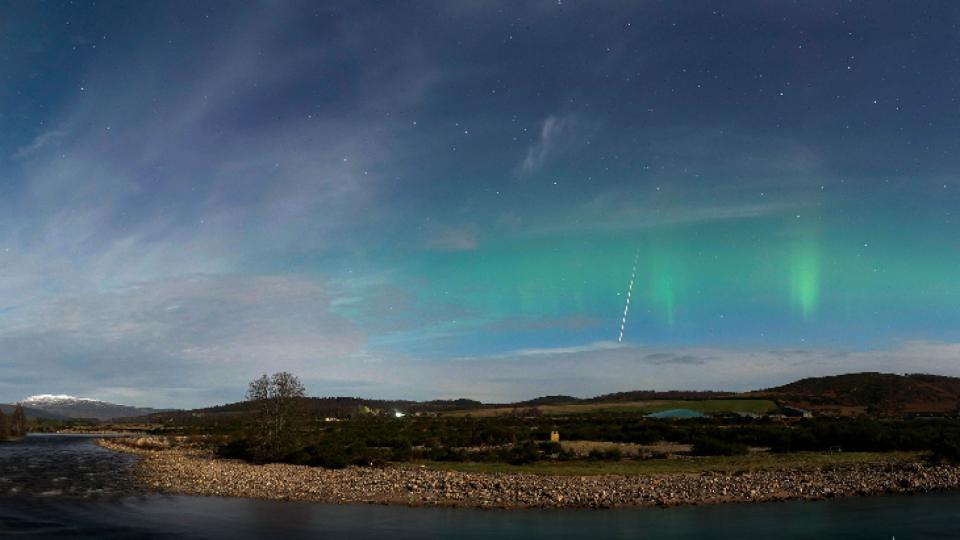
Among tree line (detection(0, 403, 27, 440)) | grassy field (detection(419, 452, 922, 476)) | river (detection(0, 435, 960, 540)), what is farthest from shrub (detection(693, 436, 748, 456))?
tree line (detection(0, 403, 27, 440))

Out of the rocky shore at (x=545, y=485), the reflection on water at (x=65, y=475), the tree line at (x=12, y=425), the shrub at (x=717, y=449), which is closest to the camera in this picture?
the rocky shore at (x=545, y=485)

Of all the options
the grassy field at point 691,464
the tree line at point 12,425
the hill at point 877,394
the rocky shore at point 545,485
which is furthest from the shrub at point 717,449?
the tree line at point 12,425

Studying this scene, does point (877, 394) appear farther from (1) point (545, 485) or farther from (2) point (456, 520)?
(2) point (456, 520)

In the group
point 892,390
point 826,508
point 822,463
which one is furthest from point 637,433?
point 892,390

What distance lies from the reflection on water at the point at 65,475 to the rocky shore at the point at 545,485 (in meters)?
2.57

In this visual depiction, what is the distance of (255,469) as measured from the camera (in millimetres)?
48250

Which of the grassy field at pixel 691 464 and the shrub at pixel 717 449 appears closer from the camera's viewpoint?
the grassy field at pixel 691 464

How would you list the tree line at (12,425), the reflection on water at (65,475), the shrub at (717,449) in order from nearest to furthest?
the reflection on water at (65,475) < the shrub at (717,449) < the tree line at (12,425)

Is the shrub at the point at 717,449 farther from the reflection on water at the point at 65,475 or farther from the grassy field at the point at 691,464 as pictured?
the reflection on water at the point at 65,475

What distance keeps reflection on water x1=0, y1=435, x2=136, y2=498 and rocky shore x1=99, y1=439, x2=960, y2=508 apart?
257 centimetres

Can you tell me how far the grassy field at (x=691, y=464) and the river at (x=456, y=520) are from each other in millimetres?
11351

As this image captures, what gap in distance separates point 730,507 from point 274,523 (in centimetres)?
1945

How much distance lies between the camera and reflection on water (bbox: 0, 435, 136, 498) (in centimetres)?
3869

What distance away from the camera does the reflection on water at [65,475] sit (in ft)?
127
